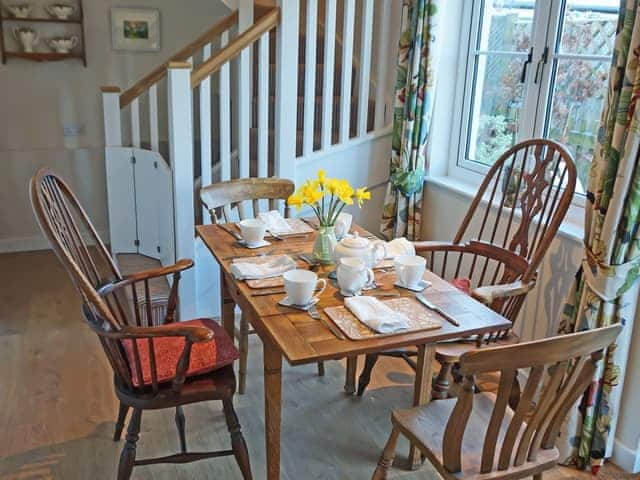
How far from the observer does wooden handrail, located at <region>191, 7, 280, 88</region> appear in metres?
3.08

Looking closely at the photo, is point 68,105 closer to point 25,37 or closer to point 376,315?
point 25,37

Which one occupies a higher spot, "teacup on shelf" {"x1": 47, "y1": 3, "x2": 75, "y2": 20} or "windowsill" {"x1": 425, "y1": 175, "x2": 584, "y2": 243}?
"teacup on shelf" {"x1": 47, "y1": 3, "x2": 75, "y2": 20}

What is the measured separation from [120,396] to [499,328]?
→ 115cm

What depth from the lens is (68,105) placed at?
4.46 meters

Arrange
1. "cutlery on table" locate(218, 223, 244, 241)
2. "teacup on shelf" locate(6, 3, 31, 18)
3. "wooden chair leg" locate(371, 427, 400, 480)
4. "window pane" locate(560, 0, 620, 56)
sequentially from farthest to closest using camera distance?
1. "teacup on shelf" locate(6, 3, 31, 18)
2. "window pane" locate(560, 0, 620, 56)
3. "cutlery on table" locate(218, 223, 244, 241)
4. "wooden chair leg" locate(371, 427, 400, 480)

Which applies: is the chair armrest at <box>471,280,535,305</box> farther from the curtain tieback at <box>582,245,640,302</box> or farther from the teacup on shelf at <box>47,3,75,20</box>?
the teacup on shelf at <box>47,3,75,20</box>

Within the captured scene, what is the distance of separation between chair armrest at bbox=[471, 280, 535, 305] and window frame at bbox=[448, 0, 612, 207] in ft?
2.25

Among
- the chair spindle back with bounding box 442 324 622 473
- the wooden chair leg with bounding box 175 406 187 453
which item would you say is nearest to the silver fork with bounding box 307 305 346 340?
the chair spindle back with bounding box 442 324 622 473

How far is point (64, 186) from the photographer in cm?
209

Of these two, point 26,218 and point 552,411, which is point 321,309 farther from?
point 26,218

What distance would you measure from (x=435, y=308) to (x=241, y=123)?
5.95 ft

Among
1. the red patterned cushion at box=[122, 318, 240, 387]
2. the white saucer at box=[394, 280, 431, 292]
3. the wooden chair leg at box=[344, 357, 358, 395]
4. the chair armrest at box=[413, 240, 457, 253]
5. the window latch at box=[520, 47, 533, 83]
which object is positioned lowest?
the wooden chair leg at box=[344, 357, 358, 395]

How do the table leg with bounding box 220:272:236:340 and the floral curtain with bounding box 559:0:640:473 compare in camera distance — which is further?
the table leg with bounding box 220:272:236:340

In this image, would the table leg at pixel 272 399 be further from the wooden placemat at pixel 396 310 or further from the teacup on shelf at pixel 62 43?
the teacup on shelf at pixel 62 43
